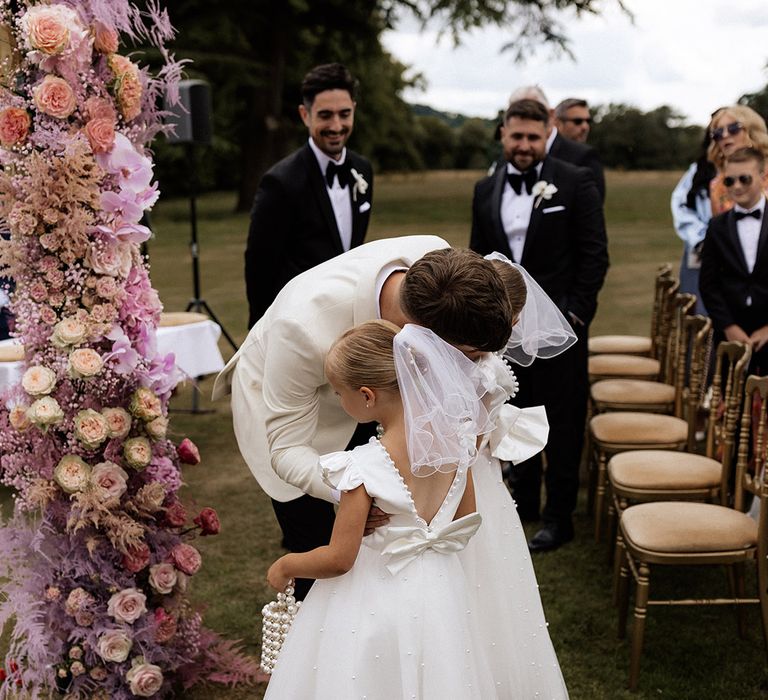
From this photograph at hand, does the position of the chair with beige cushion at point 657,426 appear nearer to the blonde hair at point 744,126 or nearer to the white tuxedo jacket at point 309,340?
the blonde hair at point 744,126

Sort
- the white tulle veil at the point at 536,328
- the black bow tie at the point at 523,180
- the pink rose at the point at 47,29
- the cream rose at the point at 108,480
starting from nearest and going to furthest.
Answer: the pink rose at the point at 47,29
the cream rose at the point at 108,480
the white tulle veil at the point at 536,328
the black bow tie at the point at 523,180

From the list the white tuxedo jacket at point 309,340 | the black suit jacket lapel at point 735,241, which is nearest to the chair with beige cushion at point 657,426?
the black suit jacket lapel at point 735,241

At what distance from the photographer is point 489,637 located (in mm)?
2717

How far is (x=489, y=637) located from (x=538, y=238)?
2355mm

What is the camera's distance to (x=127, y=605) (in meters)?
3.12

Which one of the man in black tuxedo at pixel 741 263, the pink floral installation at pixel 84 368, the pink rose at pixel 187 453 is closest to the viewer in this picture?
the pink floral installation at pixel 84 368

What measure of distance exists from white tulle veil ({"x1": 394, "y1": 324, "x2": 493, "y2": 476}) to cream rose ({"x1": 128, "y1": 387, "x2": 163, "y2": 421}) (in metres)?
1.13

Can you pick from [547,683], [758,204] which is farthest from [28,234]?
[758,204]

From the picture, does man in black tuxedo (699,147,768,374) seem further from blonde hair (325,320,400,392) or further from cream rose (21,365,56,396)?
cream rose (21,365,56,396)

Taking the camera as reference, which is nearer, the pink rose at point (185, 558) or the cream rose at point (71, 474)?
the cream rose at point (71, 474)

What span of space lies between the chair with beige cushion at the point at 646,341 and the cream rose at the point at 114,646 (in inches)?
155

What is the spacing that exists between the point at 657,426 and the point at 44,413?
9.75 ft

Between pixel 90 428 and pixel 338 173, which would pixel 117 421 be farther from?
pixel 338 173

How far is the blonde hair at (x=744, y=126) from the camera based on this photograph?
18.5 feet
